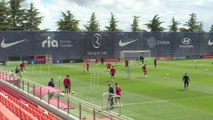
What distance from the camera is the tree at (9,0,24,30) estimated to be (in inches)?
3826

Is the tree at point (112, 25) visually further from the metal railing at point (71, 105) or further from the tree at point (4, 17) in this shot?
the metal railing at point (71, 105)

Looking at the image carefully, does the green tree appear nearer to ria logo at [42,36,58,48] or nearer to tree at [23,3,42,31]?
tree at [23,3,42,31]

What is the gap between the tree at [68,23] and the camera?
10388cm

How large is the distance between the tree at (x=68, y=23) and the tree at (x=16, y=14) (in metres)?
11.7

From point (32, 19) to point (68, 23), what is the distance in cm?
1030

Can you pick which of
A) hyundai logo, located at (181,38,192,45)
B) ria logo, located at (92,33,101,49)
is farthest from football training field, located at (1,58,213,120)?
hyundai logo, located at (181,38,192,45)

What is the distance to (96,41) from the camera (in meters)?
77.6

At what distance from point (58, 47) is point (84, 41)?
6119 millimetres

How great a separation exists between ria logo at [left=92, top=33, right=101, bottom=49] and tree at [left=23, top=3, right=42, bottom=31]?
1112 inches

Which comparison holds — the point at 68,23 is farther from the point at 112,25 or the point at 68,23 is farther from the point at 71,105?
the point at 71,105

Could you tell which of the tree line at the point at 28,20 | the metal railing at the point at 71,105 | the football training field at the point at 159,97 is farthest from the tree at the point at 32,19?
the metal railing at the point at 71,105

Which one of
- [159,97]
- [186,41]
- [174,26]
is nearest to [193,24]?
[174,26]

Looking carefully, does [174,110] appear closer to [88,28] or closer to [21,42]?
[21,42]

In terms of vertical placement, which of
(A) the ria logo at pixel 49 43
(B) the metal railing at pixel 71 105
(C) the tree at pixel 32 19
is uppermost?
(C) the tree at pixel 32 19
